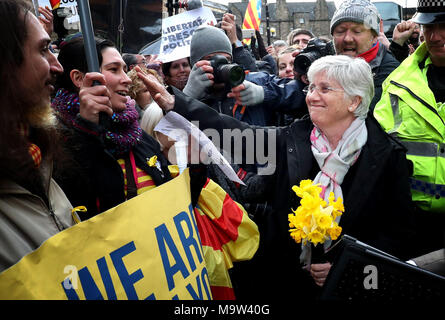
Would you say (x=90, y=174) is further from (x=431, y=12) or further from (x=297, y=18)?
(x=297, y=18)

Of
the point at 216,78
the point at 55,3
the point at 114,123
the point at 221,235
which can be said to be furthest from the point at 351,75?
the point at 55,3

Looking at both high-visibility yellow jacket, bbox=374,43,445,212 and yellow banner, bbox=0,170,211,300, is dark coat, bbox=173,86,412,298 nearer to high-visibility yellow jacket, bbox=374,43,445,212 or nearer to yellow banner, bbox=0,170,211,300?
high-visibility yellow jacket, bbox=374,43,445,212

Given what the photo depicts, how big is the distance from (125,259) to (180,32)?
300 centimetres

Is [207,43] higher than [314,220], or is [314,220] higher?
[207,43]

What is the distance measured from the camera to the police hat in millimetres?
2408

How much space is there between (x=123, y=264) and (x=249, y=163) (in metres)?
1.27

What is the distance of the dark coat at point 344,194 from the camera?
2.13 meters

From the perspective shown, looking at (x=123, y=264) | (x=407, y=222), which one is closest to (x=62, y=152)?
(x=123, y=264)

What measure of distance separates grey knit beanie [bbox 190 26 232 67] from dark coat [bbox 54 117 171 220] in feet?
4.26

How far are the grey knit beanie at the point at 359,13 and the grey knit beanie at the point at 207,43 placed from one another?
875mm

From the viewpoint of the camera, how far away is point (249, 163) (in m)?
2.42

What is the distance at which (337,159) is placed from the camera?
84.5 inches
